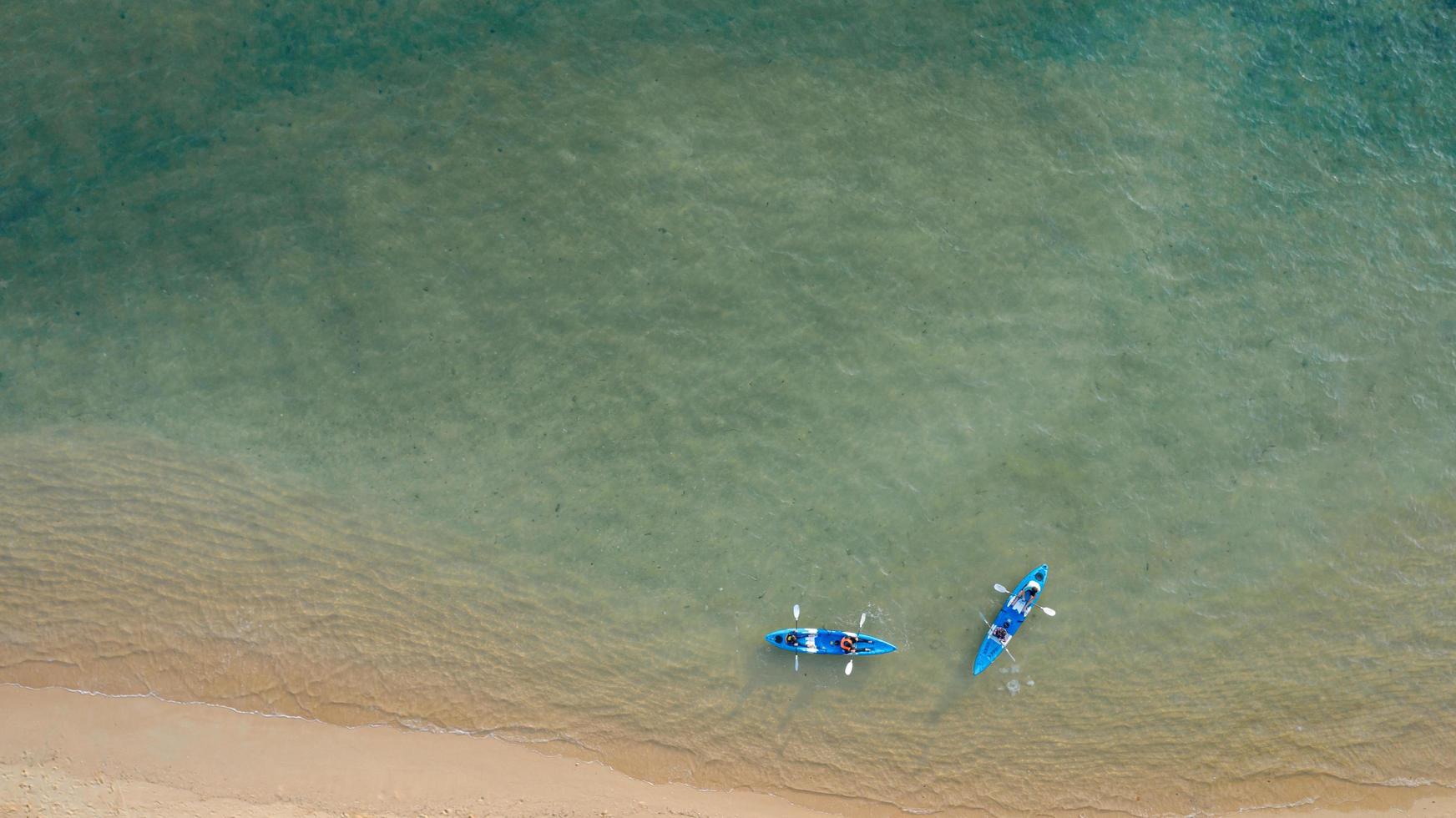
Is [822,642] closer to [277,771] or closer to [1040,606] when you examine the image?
[1040,606]

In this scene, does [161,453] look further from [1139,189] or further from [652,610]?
[1139,189]

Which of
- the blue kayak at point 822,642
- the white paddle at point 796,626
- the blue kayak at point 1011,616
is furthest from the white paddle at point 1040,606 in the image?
the white paddle at point 796,626

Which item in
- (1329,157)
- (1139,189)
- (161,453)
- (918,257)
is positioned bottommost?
(161,453)

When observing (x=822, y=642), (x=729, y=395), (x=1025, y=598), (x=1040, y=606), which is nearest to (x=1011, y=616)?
(x=1025, y=598)

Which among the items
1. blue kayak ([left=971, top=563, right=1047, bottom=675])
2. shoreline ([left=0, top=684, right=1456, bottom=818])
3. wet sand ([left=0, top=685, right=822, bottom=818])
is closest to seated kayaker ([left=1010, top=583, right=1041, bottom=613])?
blue kayak ([left=971, top=563, right=1047, bottom=675])

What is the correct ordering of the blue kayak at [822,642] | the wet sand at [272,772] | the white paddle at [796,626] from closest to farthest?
the wet sand at [272,772] < the blue kayak at [822,642] < the white paddle at [796,626]

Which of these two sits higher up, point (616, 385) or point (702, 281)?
point (702, 281)

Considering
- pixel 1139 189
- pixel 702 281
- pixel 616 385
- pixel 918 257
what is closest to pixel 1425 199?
pixel 1139 189

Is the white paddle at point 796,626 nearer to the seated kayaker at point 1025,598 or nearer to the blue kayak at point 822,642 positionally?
the blue kayak at point 822,642
